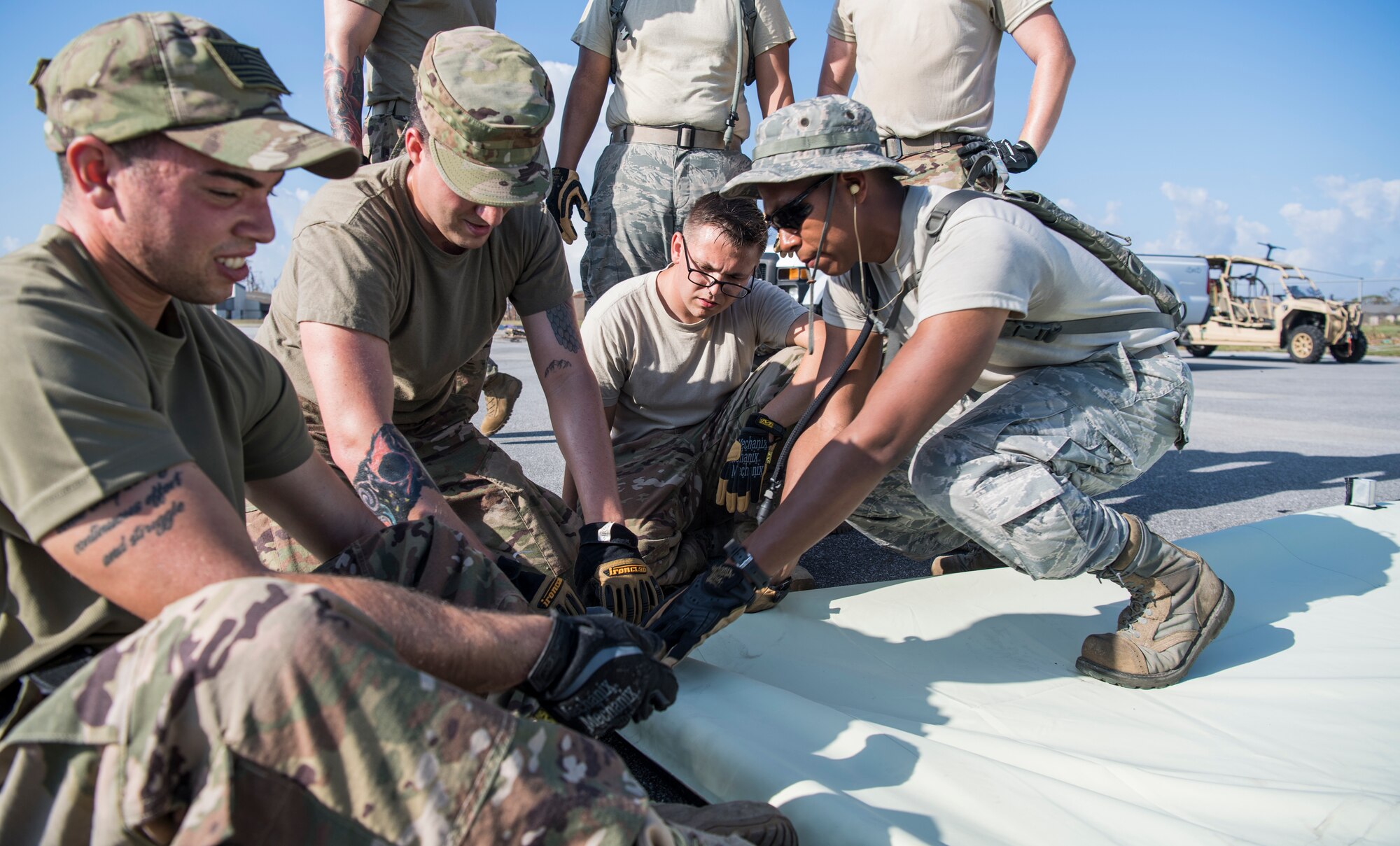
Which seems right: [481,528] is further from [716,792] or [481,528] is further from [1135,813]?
[1135,813]

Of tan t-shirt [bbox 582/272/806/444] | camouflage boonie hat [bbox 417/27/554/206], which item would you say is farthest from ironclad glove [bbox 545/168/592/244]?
camouflage boonie hat [bbox 417/27/554/206]

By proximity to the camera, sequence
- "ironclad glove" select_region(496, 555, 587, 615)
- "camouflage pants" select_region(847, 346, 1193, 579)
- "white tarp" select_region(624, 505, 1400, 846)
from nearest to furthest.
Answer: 1. "white tarp" select_region(624, 505, 1400, 846)
2. "ironclad glove" select_region(496, 555, 587, 615)
3. "camouflage pants" select_region(847, 346, 1193, 579)

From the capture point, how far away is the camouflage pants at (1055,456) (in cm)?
215

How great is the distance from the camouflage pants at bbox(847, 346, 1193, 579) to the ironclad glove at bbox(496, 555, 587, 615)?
1.01 m

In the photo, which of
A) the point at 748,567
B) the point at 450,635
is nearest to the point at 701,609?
the point at 748,567

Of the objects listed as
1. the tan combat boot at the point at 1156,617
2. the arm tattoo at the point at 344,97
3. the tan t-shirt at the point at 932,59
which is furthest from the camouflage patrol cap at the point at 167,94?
the tan t-shirt at the point at 932,59

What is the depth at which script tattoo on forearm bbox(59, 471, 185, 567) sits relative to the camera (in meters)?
1.01

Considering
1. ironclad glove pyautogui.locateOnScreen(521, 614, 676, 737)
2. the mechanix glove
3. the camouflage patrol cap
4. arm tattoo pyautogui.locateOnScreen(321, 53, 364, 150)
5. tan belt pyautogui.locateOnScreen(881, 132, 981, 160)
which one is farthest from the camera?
tan belt pyautogui.locateOnScreen(881, 132, 981, 160)

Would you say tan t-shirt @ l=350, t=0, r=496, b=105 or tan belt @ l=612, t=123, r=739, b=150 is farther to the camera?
tan belt @ l=612, t=123, r=739, b=150

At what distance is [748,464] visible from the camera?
290 centimetres

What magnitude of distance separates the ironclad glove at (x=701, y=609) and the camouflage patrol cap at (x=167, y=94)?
111 centimetres

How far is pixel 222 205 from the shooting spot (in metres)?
1.21

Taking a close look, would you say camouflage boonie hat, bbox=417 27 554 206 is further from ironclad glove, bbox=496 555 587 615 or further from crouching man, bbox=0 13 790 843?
ironclad glove, bbox=496 555 587 615

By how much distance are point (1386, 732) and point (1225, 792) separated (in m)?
0.54
